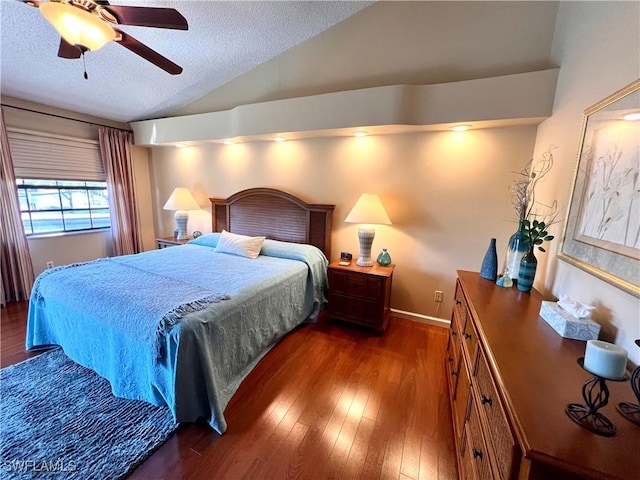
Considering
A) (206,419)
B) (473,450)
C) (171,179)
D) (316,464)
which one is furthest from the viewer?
(171,179)

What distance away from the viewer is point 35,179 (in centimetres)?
330

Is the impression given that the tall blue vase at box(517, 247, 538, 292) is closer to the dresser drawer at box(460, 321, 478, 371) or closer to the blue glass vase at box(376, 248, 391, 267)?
the dresser drawer at box(460, 321, 478, 371)

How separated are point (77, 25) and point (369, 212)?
7.54ft

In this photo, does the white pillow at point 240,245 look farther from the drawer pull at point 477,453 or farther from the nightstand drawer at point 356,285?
the drawer pull at point 477,453

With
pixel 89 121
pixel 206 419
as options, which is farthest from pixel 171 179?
pixel 206 419

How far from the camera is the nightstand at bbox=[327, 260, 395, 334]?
260 cm

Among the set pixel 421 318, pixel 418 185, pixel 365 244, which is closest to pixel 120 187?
pixel 365 244

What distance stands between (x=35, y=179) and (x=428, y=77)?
4675 mm

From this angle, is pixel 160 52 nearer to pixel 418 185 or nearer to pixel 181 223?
pixel 181 223

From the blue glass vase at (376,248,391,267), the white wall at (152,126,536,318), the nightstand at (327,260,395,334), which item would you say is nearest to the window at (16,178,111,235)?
the white wall at (152,126,536,318)

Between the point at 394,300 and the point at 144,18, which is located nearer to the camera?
the point at 144,18

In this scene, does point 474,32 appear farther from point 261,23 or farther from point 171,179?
point 171,179

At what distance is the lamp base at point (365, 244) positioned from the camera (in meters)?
2.76

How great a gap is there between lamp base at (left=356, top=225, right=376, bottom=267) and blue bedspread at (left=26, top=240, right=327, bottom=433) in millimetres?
652
